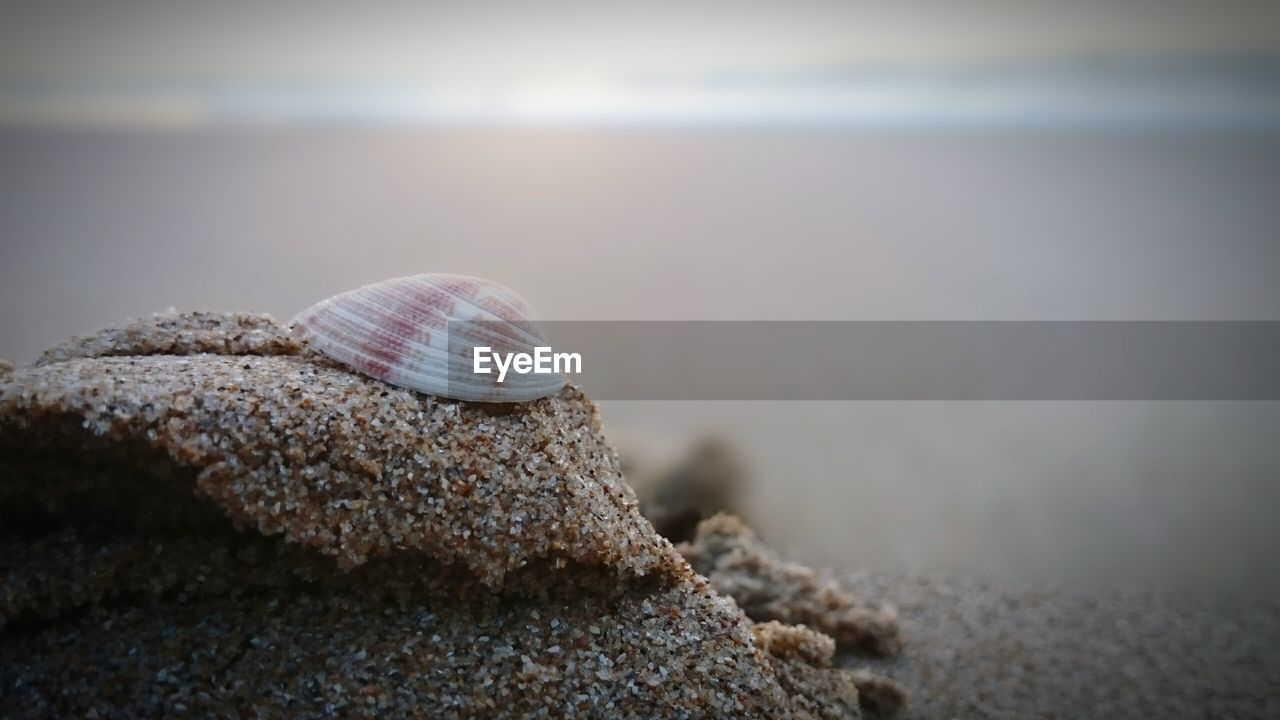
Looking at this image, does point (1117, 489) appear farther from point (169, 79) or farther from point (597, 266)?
point (169, 79)

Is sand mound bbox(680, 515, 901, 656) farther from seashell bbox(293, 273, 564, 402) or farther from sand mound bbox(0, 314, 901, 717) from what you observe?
seashell bbox(293, 273, 564, 402)

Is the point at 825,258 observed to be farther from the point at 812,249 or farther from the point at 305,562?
the point at 305,562

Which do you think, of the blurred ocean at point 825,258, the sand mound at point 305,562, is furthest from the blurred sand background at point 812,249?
the sand mound at point 305,562

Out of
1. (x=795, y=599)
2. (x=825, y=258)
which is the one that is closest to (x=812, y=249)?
(x=825, y=258)

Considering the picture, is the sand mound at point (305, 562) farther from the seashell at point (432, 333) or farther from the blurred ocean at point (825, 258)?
the blurred ocean at point (825, 258)

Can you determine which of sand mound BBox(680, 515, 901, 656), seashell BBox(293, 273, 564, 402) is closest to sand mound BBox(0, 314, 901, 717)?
seashell BBox(293, 273, 564, 402)

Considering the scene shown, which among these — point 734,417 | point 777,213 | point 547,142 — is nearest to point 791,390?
point 734,417
